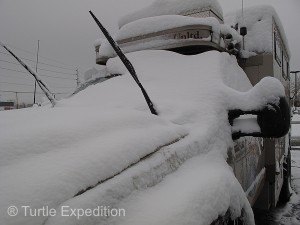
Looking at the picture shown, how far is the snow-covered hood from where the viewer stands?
3.19 ft

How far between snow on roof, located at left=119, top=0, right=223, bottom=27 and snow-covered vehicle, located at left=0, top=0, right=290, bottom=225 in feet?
0.36

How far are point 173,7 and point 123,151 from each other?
8.86 ft

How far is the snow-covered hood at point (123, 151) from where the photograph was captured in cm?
97

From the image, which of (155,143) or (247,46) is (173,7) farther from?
(155,143)

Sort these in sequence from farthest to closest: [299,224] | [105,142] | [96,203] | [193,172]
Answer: [299,224] → [193,172] → [105,142] → [96,203]

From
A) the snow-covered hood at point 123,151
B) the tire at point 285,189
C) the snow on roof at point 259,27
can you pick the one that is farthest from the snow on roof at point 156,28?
the tire at point 285,189

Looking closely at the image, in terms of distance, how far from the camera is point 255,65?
11.7 ft

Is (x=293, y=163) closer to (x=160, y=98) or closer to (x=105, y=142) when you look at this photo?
(x=160, y=98)

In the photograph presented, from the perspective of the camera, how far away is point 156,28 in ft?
10.3

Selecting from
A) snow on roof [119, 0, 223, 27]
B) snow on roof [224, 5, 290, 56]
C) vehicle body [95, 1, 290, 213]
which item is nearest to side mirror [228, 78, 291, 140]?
vehicle body [95, 1, 290, 213]

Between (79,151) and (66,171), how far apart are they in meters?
0.16

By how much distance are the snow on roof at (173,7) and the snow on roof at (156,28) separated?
405mm

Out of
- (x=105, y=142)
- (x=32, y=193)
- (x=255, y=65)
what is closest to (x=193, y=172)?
(x=105, y=142)

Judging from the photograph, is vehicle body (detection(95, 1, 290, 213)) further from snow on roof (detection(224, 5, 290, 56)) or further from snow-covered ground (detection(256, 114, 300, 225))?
snow-covered ground (detection(256, 114, 300, 225))
